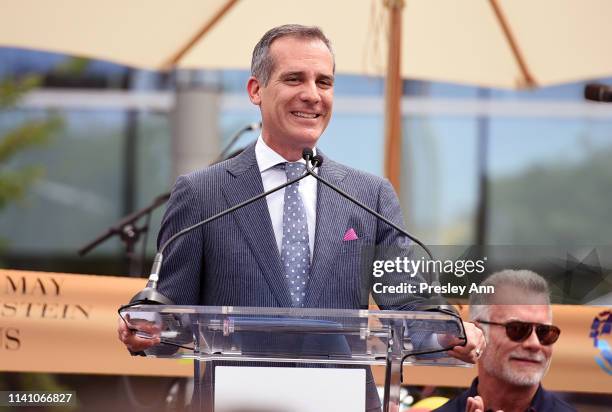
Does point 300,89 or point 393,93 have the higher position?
point 393,93

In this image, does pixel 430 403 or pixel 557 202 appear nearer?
pixel 430 403

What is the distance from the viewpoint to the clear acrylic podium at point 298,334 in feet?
8.10

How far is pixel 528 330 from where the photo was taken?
10.9 feet

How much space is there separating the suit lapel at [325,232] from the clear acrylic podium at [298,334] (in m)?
0.38

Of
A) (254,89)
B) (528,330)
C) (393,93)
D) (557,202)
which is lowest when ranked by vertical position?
(528,330)

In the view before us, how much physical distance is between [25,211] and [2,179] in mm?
646

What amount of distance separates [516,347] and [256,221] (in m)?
0.98

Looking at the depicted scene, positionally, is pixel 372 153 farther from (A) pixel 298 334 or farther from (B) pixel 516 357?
(A) pixel 298 334

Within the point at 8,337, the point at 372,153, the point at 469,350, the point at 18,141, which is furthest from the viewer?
the point at 372,153

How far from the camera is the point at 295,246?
299 cm

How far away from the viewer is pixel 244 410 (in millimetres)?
2422

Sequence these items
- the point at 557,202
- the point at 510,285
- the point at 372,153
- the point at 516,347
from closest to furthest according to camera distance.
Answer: the point at 510,285, the point at 516,347, the point at 372,153, the point at 557,202

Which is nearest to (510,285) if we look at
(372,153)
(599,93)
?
(599,93)

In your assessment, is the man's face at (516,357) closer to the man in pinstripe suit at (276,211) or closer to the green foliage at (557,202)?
the man in pinstripe suit at (276,211)
